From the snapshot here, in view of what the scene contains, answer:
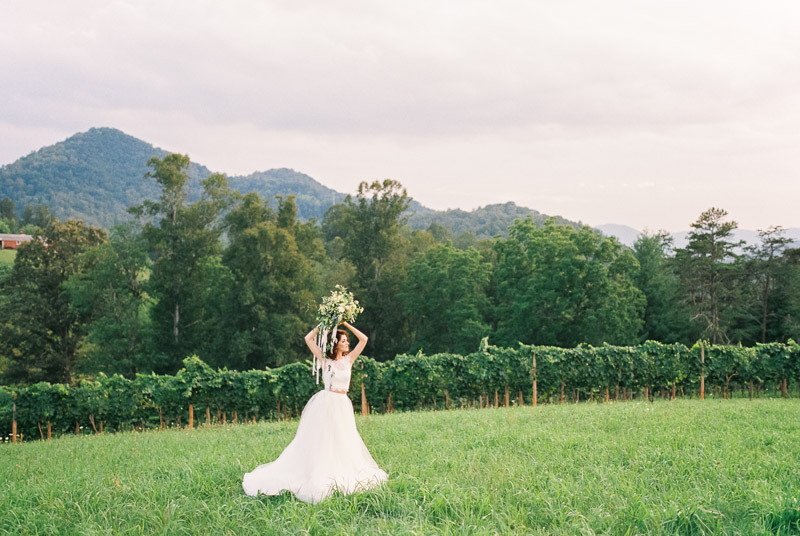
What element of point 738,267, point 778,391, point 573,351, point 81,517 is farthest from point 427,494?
point 738,267

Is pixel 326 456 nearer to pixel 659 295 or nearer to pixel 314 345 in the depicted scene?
pixel 314 345

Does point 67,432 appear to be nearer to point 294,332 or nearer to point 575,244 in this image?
point 294,332

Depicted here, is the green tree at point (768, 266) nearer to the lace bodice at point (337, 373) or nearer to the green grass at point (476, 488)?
the green grass at point (476, 488)

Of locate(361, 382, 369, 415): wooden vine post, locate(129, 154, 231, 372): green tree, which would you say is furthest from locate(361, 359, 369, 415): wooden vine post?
locate(129, 154, 231, 372): green tree

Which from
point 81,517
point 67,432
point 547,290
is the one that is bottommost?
point 67,432

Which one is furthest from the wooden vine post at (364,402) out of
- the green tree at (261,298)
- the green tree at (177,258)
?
the green tree at (177,258)

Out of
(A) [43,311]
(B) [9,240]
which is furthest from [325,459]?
(B) [9,240]

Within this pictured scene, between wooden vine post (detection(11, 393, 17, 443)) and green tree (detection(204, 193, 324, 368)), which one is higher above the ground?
green tree (detection(204, 193, 324, 368))

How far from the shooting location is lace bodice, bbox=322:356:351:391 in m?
6.97

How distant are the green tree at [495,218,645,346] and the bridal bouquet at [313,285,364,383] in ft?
94.2

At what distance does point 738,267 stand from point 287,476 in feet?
125

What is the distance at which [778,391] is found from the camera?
2244 centimetres

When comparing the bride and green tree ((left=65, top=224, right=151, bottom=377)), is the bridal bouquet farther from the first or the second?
green tree ((left=65, top=224, right=151, bottom=377))

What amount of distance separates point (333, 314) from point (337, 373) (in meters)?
0.75
